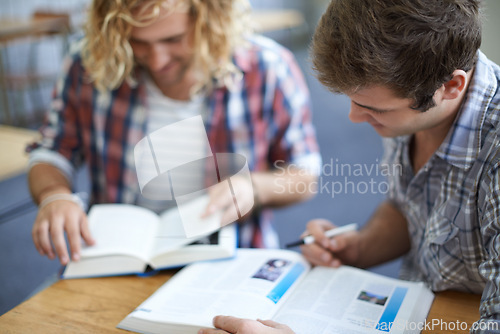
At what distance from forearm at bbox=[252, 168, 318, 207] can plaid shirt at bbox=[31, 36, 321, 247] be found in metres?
0.04

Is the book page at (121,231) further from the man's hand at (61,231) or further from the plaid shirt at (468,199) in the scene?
the plaid shirt at (468,199)

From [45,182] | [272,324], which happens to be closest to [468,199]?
[272,324]

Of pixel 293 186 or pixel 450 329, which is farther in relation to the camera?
pixel 293 186

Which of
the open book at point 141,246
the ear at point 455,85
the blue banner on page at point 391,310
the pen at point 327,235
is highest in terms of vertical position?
the ear at point 455,85

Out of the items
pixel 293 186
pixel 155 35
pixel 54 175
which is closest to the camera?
pixel 155 35

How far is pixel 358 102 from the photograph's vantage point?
90 centimetres

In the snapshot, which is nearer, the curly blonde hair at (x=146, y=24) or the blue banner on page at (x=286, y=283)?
the blue banner on page at (x=286, y=283)

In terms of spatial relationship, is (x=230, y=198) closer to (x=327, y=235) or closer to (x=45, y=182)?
(x=327, y=235)

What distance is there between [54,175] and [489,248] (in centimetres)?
105

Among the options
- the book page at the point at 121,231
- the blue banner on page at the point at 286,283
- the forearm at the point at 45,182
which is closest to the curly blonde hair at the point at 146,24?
the forearm at the point at 45,182

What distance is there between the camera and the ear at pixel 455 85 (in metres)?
0.83

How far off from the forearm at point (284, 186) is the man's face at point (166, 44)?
37 cm

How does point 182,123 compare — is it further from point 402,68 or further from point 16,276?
point 16,276

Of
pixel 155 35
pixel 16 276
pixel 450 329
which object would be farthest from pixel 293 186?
pixel 16 276
